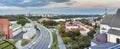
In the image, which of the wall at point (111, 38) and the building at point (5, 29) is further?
the building at point (5, 29)

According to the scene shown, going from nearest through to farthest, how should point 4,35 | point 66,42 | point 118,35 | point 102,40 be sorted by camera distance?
point 118,35 → point 102,40 → point 66,42 → point 4,35

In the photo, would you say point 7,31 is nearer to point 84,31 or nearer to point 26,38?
point 26,38

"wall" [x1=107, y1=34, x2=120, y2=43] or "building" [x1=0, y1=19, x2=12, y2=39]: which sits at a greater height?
"wall" [x1=107, y1=34, x2=120, y2=43]

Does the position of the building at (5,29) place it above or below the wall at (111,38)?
below

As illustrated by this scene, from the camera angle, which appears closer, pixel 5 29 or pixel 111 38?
pixel 111 38

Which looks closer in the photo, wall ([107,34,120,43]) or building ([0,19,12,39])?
wall ([107,34,120,43])

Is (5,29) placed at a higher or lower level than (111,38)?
lower

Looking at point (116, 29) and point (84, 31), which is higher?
point (116, 29)

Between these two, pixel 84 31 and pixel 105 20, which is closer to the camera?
pixel 105 20

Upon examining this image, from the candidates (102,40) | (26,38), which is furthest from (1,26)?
(102,40)

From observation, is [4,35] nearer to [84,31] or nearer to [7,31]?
[7,31]

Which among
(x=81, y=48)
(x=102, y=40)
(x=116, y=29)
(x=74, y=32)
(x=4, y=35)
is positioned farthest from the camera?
(x=4, y=35)
